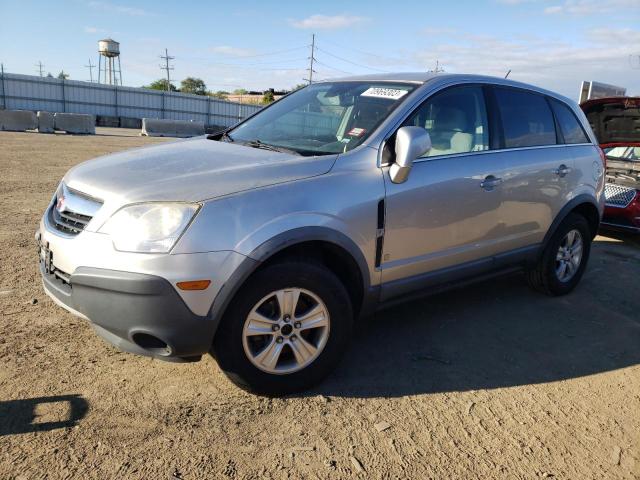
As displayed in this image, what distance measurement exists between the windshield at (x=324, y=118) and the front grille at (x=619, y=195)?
4801mm

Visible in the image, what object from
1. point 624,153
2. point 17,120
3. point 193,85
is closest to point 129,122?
point 17,120

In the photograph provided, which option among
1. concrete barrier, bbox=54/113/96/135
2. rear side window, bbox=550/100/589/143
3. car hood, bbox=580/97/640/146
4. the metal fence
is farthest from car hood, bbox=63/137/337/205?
the metal fence

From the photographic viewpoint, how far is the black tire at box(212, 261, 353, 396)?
2596 millimetres

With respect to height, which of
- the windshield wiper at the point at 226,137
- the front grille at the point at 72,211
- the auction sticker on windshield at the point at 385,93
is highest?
the auction sticker on windshield at the point at 385,93

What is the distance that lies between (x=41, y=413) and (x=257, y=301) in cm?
119

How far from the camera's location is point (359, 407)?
2836 mm

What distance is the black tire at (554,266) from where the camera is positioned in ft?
15.0

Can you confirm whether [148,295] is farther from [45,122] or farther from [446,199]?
[45,122]

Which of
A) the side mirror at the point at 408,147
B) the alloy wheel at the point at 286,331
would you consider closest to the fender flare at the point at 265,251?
the alloy wheel at the point at 286,331

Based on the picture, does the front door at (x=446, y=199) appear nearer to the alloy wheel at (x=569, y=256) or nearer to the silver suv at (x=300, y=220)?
the silver suv at (x=300, y=220)

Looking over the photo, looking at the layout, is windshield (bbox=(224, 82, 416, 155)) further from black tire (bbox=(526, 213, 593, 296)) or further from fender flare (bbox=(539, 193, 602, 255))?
black tire (bbox=(526, 213, 593, 296))

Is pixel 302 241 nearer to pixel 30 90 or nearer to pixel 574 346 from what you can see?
pixel 574 346

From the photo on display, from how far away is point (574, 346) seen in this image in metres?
3.84

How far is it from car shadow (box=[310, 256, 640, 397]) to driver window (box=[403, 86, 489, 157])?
1.32m
